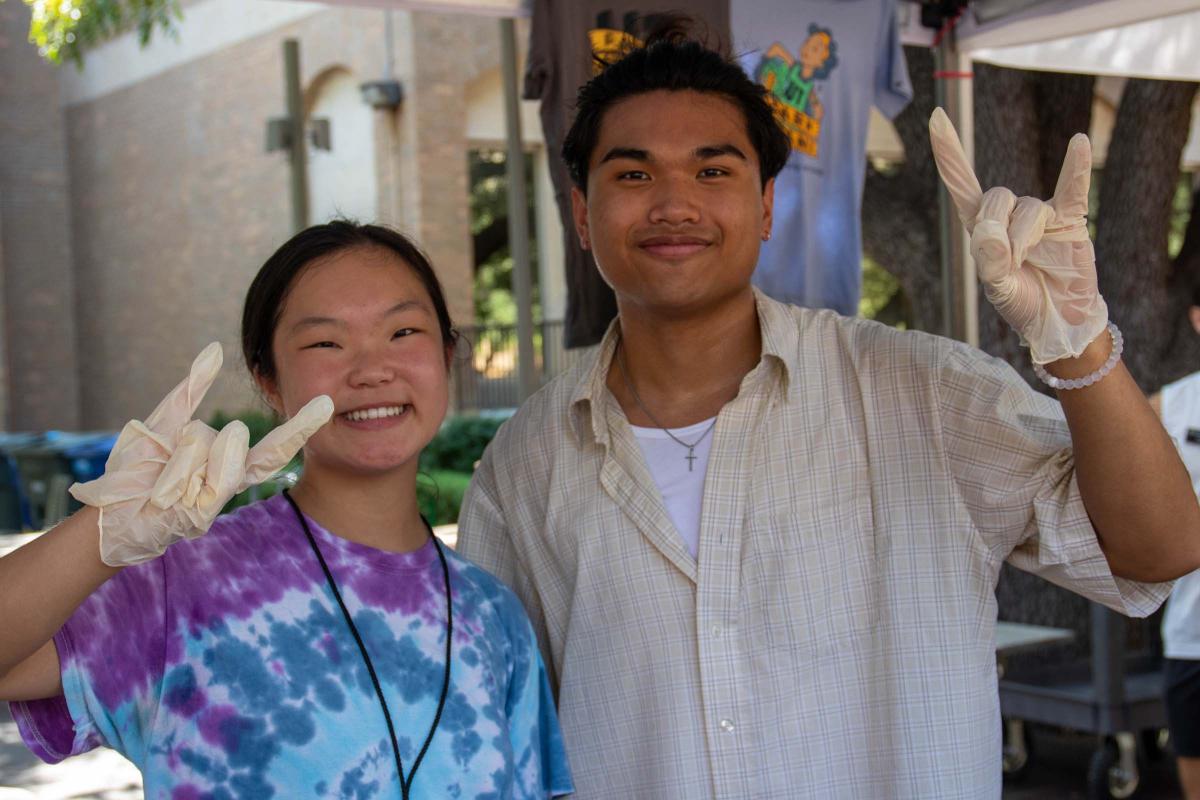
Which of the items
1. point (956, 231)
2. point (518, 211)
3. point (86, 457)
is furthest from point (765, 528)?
point (86, 457)

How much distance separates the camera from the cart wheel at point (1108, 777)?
4.69m

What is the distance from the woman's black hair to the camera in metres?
1.82

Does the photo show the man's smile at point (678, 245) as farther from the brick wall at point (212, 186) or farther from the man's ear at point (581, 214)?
the brick wall at point (212, 186)

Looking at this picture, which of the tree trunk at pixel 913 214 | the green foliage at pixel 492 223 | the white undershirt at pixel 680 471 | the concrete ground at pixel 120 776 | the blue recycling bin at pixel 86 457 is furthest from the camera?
the green foliage at pixel 492 223

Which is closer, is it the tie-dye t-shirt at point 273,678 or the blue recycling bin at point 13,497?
the tie-dye t-shirt at point 273,678

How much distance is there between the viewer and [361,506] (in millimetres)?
1763

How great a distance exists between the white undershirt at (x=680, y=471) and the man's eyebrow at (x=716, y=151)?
1.40 ft

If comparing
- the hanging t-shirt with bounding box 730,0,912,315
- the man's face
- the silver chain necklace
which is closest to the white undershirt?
the silver chain necklace

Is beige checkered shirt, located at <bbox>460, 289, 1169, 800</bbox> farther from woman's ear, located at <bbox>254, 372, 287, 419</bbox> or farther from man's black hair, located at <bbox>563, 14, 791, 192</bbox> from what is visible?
woman's ear, located at <bbox>254, 372, 287, 419</bbox>

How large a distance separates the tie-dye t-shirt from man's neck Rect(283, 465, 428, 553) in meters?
0.03

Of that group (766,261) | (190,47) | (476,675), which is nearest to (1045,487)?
(476,675)

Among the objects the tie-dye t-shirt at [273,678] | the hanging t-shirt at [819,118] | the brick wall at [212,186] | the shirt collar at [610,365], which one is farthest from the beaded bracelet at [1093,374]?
the brick wall at [212,186]

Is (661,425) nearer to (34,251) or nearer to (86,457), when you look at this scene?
(86,457)

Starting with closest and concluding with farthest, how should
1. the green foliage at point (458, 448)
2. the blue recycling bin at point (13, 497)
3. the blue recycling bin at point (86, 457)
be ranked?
the blue recycling bin at point (86, 457) < the green foliage at point (458, 448) < the blue recycling bin at point (13, 497)
